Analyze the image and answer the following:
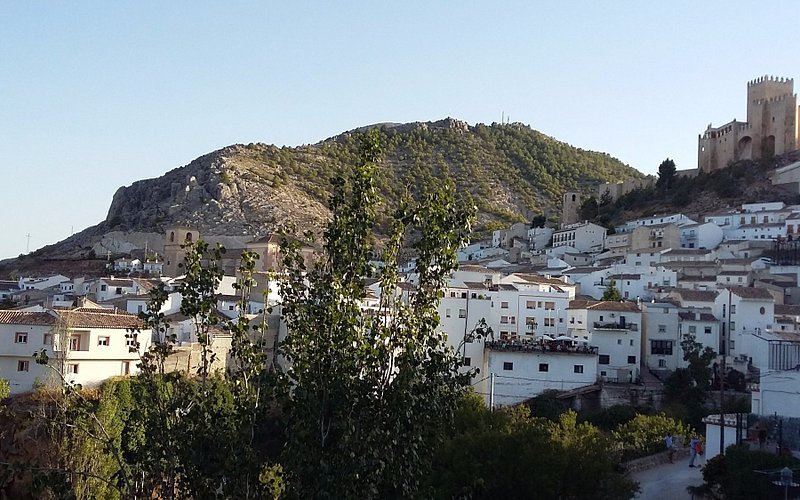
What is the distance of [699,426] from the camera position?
31094mm

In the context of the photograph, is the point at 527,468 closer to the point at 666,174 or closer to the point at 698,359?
the point at 698,359

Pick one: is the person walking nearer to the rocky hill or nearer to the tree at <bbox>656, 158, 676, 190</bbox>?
the rocky hill

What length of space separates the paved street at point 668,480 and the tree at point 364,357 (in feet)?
44.5

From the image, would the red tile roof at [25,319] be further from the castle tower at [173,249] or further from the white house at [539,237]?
the white house at [539,237]

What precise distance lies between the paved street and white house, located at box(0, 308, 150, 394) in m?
16.4

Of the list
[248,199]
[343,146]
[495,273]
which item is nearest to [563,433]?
[495,273]

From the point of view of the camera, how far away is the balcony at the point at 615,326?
1388 inches

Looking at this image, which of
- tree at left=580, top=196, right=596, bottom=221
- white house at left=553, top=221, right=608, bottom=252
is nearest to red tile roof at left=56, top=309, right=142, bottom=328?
white house at left=553, top=221, right=608, bottom=252

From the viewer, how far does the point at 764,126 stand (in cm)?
6956

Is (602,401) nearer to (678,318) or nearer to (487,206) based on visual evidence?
(678,318)

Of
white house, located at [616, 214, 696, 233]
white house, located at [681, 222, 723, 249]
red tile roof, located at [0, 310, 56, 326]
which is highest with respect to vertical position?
white house, located at [616, 214, 696, 233]

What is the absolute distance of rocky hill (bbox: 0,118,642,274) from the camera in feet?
248

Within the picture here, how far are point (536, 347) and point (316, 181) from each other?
57716 millimetres

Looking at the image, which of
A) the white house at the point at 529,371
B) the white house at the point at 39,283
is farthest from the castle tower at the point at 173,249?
the white house at the point at 529,371
